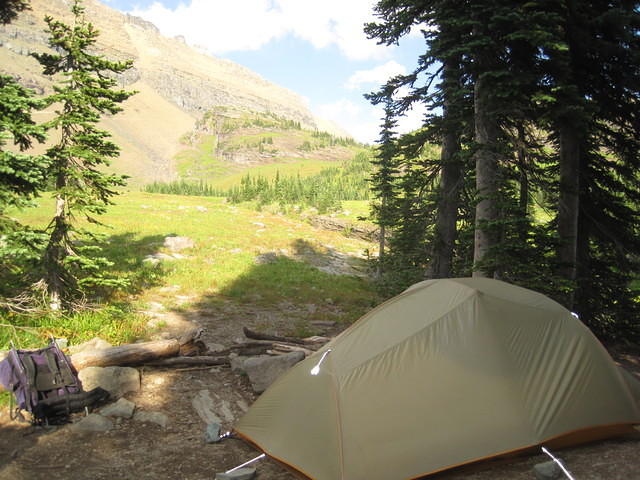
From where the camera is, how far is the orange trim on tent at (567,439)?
4.72 meters

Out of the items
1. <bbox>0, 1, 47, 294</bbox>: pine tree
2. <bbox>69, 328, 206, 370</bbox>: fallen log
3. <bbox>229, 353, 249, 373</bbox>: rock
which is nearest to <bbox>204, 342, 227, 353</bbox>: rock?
<bbox>69, 328, 206, 370</bbox>: fallen log

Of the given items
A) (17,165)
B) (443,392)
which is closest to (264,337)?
(443,392)

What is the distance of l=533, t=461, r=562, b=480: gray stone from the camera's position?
4375mm

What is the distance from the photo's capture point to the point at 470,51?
8992 millimetres

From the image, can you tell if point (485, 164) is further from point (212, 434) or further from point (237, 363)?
point (212, 434)

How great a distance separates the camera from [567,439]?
5.13 m

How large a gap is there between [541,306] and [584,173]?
715 centimetres

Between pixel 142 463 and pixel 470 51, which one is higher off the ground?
pixel 470 51

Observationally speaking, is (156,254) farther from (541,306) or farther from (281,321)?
(541,306)

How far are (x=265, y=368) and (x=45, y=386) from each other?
12.3 ft

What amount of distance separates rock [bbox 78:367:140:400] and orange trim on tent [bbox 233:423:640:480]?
106 inches

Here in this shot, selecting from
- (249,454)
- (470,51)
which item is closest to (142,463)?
(249,454)

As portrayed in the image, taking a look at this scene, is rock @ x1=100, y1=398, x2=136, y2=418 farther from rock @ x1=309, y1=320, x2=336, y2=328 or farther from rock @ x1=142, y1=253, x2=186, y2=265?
rock @ x1=142, y1=253, x2=186, y2=265

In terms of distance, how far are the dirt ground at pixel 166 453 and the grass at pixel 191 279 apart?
3020 mm
